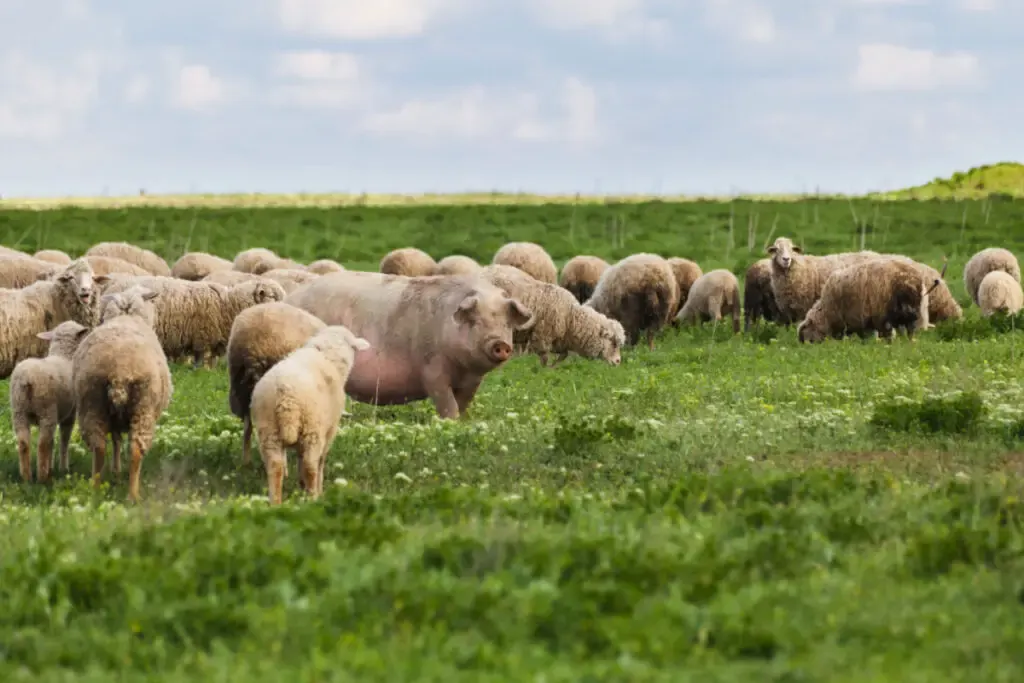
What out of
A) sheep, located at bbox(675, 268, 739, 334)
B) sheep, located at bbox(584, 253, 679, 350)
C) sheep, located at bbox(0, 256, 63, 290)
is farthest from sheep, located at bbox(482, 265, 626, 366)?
sheep, located at bbox(0, 256, 63, 290)

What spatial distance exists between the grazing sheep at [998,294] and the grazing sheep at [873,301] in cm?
479

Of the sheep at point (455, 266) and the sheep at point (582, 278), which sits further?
the sheep at point (582, 278)

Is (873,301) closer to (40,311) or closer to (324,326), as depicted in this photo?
(40,311)

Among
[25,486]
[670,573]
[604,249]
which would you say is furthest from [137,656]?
[604,249]

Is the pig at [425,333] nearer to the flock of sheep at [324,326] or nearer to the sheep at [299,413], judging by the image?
the flock of sheep at [324,326]

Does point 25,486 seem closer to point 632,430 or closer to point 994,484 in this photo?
point 632,430

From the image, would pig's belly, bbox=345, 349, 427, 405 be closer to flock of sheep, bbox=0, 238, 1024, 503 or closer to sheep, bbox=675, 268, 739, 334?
flock of sheep, bbox=0, 238, 1024, 503

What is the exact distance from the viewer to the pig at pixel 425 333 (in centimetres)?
1648

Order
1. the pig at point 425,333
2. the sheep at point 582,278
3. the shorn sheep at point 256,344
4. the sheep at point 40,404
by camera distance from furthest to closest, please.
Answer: the sheep at point 582,278
the pig at point 425,333
the shorn sheep at point 256,344
the sheep at point 40,404

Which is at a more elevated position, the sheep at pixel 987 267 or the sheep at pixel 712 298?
the sheep at pixel 987 267

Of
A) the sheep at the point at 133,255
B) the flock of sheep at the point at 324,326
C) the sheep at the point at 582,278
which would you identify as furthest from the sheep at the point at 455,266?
the sheep at the point at 133,255

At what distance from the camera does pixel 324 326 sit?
45.6ft

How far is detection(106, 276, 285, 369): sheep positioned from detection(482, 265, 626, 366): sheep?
165 inches

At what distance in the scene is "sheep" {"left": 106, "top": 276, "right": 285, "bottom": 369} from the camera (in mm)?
23953
